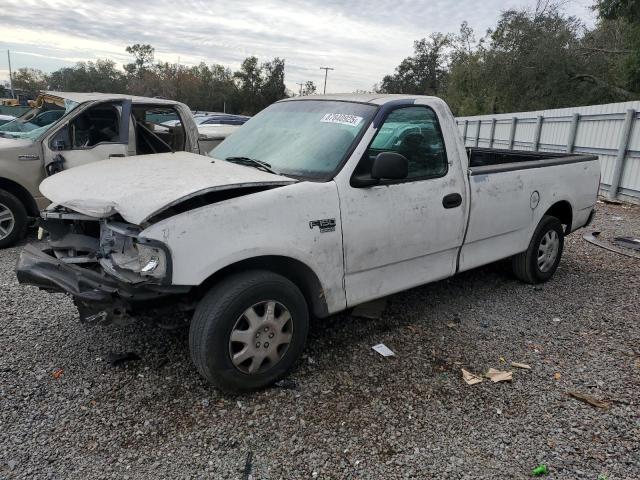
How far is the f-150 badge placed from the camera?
316 centimetres

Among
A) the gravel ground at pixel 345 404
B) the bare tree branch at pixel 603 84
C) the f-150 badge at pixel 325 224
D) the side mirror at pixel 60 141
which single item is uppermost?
the bare tree branch at pixel 603 84

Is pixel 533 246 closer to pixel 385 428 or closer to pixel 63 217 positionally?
pixel 385 428

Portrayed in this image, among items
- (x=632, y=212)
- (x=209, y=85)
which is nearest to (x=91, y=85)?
(x=209, y=85)

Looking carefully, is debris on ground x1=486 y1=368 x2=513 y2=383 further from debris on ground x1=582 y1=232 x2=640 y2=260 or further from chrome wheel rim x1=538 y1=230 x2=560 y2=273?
debris on ground x1=582 y1=232 x2=640 y2=260

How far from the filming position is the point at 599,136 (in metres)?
12.7

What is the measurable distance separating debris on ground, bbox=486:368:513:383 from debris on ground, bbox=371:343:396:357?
69 centimetres

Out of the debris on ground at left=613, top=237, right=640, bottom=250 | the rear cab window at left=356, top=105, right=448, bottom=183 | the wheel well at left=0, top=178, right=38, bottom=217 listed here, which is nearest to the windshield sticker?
the rear cab window at left=356, top=105, right=448, bottom=183

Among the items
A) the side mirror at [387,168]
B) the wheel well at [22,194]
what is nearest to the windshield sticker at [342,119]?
the side mirror at [387,168]

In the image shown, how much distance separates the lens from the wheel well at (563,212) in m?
5.32

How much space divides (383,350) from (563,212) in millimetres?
3015

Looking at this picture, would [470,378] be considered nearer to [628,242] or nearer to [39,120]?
[628,242]

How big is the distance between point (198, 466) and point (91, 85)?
89.8 metres

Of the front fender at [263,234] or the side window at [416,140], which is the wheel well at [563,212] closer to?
the side window at [416,140]

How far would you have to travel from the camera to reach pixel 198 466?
2.58 metres
